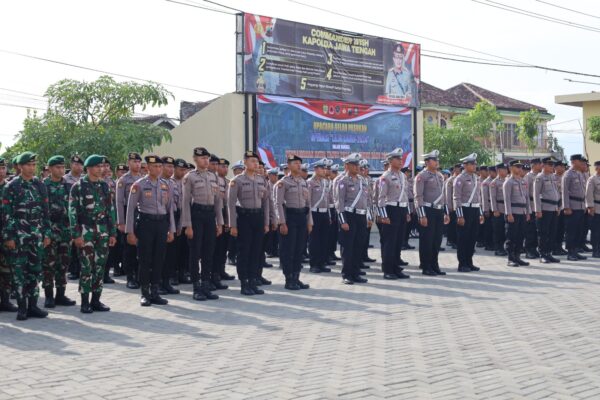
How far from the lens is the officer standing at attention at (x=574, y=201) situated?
1422 cm

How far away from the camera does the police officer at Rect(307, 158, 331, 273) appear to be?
42.5 ft

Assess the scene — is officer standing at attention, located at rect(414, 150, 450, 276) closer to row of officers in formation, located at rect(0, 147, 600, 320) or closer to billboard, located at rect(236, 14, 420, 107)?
row of officers in formation, located at rect(0, 147, 600, 320)

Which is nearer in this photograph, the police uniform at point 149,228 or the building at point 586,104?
the police uniform at point 149,228

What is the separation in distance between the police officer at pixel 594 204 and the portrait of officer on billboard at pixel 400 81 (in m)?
11.3

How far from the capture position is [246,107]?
2152cm

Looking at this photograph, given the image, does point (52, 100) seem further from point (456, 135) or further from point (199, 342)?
point (456, 135)

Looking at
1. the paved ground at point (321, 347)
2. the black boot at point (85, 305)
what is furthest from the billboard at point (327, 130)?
the black boot at point (85, 305)

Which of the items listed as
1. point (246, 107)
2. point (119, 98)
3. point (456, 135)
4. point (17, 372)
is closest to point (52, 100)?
point (119, 98)

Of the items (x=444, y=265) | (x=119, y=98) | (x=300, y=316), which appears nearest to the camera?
(x=300, y=316)

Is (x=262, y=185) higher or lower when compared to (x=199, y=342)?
higher

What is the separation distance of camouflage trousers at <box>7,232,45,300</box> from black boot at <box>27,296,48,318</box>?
0.06 meters

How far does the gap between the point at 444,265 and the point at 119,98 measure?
37.4ft

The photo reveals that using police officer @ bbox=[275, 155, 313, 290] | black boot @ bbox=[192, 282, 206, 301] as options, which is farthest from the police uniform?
police officer @ bbox=[275, 155, 313, 290]

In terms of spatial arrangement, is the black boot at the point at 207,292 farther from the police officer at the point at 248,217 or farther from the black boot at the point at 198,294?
the police officer at the point at 248,217
